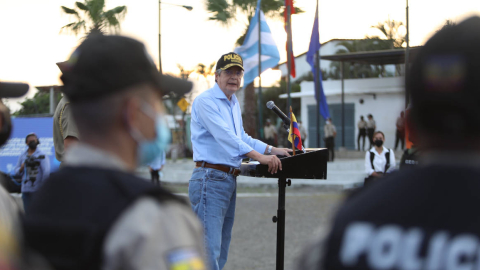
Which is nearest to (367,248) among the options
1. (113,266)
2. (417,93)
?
(417,93)

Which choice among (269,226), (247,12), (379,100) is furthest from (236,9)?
(269,226)

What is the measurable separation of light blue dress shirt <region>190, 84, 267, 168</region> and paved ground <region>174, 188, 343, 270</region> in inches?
34.4

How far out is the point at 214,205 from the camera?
417 centimetres

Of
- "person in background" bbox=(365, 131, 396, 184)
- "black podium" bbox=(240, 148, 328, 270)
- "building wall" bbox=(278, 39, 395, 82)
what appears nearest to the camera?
"black podium" bbox=(240, 148, 328, 270)

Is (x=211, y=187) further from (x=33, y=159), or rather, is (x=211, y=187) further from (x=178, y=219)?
(x=33, y=159)

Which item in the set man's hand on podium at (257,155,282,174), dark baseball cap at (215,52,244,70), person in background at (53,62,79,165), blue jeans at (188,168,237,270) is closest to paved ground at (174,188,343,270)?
man's hand on podium at (257,155,282,174)

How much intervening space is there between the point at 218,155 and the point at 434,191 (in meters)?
3.12

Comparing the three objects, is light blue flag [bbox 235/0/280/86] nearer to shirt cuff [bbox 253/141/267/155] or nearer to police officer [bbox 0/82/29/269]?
shirt cuff [bbox 253/141/267/155]

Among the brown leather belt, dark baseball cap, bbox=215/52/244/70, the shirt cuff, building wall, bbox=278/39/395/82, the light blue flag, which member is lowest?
the brown leather belt

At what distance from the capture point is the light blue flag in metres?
19.7

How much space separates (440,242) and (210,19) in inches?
1040

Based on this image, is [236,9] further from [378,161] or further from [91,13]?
[378,161]

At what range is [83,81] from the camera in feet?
4.66

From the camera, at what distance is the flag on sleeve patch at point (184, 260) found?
1293 millimetres
